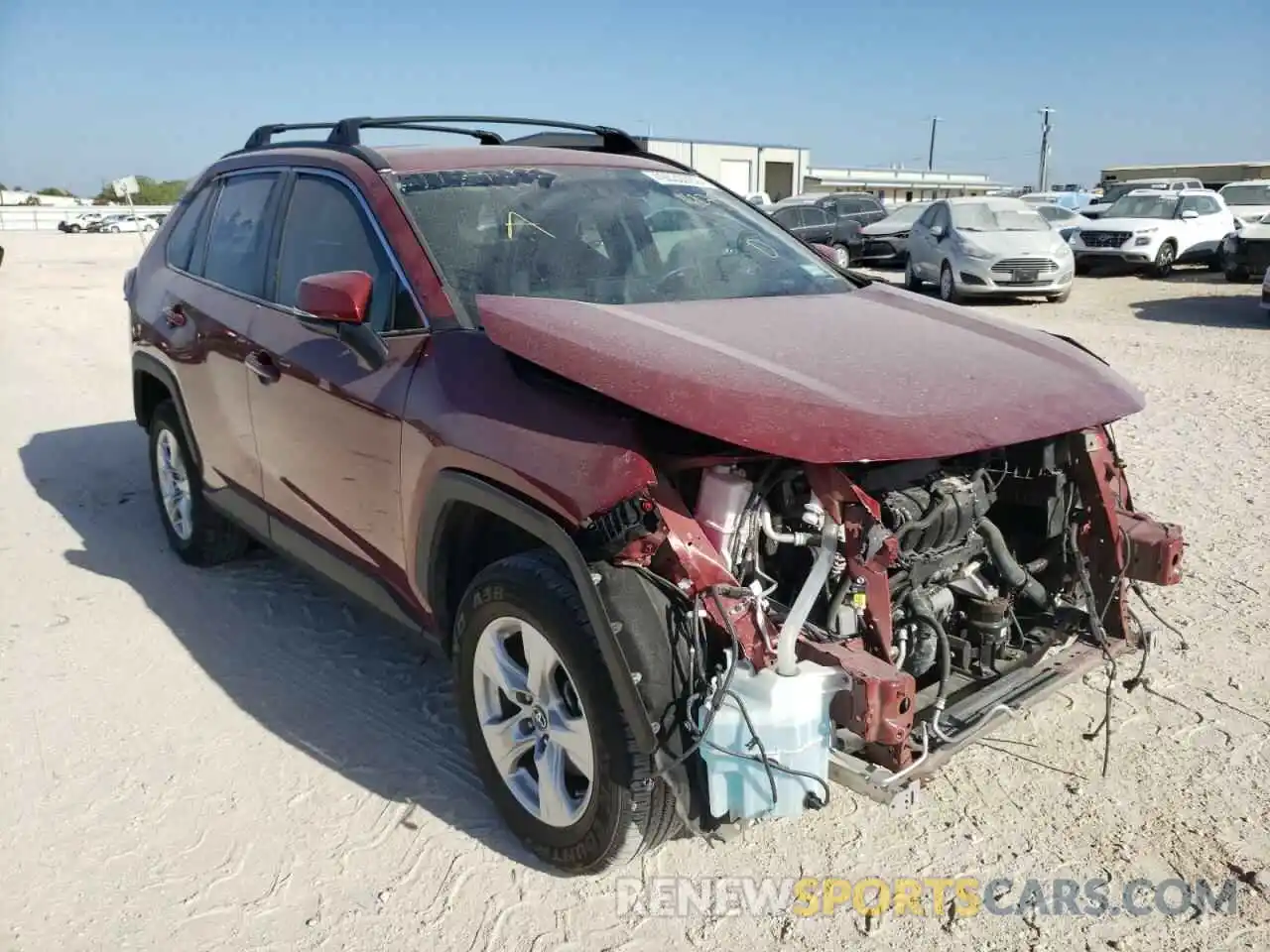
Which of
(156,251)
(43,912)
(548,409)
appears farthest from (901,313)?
(156,251)

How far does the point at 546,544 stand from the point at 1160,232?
19.4 meters

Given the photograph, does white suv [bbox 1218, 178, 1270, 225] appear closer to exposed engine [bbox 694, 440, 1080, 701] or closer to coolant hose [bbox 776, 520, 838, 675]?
exposed engine [bbox 694, 440, 1080, 701]

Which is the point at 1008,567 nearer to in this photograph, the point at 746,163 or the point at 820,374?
the point at 820,374

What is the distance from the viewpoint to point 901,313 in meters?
3.47

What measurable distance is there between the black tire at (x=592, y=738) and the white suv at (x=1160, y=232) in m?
19.1

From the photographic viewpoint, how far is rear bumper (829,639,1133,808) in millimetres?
2445

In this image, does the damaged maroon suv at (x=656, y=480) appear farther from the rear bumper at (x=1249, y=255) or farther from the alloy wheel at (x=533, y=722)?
the rear bumper at (x=1249, y=255)

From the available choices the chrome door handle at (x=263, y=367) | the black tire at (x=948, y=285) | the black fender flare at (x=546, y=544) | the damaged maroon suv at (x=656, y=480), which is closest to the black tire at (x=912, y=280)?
the black tire at (x=948, y=285)

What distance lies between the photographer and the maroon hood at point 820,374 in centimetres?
238

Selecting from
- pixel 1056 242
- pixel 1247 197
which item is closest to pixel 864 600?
pixel 1056 242

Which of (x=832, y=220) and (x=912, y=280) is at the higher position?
(x=832, y=220)

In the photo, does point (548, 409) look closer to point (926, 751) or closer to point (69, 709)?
point (926, 751)

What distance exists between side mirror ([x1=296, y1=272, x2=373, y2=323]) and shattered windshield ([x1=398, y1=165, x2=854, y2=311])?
0.27 metres

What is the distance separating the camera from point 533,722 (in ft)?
9.25
